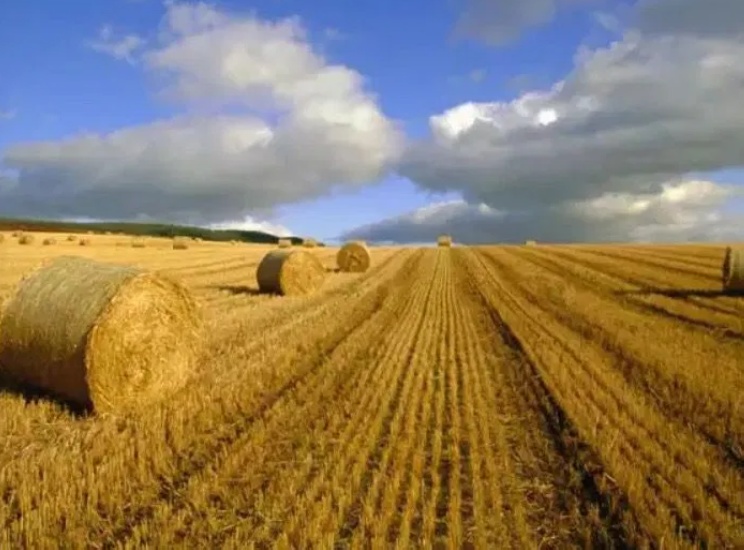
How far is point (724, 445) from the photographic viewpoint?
255 inches

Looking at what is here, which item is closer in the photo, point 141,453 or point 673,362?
point 141,453

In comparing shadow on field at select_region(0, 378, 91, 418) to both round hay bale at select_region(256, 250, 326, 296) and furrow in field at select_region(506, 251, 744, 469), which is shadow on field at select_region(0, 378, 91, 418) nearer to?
furrow in field at select_region(506, 251, 744, 469)

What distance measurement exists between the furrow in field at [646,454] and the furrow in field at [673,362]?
255mm

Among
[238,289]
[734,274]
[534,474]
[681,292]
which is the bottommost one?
[534,474]

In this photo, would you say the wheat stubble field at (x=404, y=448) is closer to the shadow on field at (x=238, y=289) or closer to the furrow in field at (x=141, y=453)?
the furrow in field at (x=141, y=453)

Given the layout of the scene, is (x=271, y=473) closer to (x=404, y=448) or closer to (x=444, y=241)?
(x=404, y=448)

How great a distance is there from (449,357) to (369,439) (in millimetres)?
4119

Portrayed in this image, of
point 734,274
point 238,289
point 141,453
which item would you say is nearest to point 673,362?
point 141,453

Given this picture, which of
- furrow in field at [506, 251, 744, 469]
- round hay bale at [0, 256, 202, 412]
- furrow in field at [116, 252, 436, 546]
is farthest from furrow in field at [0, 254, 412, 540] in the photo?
furrow in field at [506, 251, 744, 469]

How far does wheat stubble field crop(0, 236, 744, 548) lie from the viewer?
4691 millimetres

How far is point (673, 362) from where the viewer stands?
32.2ft

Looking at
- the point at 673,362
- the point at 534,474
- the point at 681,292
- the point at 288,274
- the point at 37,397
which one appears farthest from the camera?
the point at 681,292

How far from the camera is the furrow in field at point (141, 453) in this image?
4809mm

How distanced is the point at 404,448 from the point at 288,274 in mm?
12260
